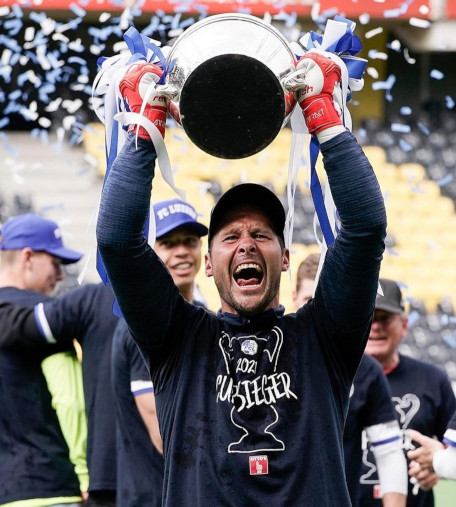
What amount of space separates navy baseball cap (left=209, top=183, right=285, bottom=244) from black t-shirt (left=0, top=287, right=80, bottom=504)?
1819 millimetres

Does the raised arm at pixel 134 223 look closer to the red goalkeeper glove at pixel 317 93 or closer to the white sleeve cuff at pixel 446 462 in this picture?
the red goalkeeper glove at pixel 317 93

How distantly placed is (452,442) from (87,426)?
4.82 ft

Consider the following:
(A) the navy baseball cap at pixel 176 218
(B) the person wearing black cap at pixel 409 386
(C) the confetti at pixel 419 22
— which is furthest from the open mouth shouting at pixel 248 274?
(C) the confetti at pixel 419 22

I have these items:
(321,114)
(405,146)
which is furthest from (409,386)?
(405,146)

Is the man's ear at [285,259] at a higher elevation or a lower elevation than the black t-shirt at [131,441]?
higher

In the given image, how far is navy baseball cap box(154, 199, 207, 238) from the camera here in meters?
4.69

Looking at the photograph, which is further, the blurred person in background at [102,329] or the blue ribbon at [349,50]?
the blurred person in background at [102,329]

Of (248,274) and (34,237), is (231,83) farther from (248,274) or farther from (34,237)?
(34,237)

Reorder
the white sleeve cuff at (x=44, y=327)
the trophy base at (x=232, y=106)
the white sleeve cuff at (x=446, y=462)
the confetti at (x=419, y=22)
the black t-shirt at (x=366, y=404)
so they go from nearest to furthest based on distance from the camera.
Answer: the trophy base at (x=232, y=106)
the black t-shirt at (x=366, y=404)
the white sleeve cuff at (x=446, y=462)
the white sleeve cuff at (x=44, y=327)
the confetti at (x=419, y=22)

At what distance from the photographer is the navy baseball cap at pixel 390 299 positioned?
509 cm

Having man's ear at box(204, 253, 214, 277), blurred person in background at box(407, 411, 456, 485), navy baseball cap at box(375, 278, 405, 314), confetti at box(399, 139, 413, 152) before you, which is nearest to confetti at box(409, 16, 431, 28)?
confetti at box(399, 139, 413, 152)

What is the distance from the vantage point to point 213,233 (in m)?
3.21

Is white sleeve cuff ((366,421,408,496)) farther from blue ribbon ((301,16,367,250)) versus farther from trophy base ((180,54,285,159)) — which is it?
trophy base ((180,54,285,159))

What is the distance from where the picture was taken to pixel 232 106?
9.18ft
